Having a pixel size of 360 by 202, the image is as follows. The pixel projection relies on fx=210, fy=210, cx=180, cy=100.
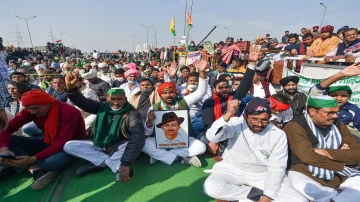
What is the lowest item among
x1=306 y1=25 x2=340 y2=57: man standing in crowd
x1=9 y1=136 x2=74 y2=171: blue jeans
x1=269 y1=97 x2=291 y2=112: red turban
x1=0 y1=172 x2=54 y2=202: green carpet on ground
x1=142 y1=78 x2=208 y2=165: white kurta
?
x1=0 y1=172 x2=54 y2=202: green carpet on ground

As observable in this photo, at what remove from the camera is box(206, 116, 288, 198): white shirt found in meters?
2.18

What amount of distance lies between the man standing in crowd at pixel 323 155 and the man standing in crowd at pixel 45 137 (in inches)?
116

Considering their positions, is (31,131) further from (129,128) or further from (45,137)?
(129,128)

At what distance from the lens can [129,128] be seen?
3064 millimetres

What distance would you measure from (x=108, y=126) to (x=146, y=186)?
3.40 feet

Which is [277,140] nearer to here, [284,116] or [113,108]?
[284,116]

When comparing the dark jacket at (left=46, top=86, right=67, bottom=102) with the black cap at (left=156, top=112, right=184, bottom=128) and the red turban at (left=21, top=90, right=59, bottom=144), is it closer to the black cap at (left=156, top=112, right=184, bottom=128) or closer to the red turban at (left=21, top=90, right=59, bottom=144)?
the red turban at (left=21, top=90, right=59, bottom=144)

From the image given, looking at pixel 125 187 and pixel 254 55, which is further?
pixel 254 55

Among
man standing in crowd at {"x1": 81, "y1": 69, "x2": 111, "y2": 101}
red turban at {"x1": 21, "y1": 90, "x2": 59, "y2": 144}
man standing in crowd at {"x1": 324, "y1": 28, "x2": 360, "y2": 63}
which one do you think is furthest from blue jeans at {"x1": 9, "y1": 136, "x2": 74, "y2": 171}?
man standing in crowd at {"x1": 324, "y1": 28, "x2": 360, "y2": 63}

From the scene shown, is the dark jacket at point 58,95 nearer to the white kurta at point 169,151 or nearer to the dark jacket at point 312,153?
the white kurta at point 169,151

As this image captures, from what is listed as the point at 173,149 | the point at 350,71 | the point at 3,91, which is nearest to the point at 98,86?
the point at 3,91

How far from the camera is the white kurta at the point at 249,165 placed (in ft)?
7.14

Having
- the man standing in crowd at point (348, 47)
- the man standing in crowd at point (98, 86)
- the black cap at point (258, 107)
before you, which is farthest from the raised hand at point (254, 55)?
the man standing in crowd at point (98, 86)

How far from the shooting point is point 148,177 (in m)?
→ 2.93
